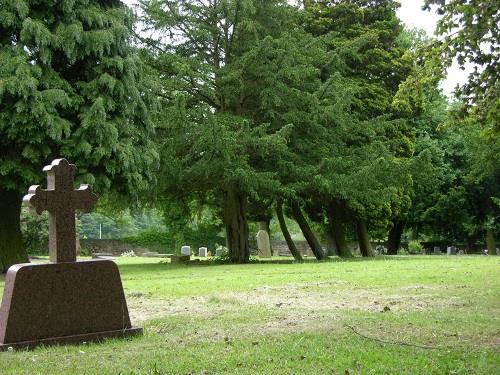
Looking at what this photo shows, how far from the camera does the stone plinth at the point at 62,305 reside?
6344 mm

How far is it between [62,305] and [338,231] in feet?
78.4

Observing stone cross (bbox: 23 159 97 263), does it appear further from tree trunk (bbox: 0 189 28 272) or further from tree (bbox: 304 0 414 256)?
tree (bbox: 304 0 414 256)

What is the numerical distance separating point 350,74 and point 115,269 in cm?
2548

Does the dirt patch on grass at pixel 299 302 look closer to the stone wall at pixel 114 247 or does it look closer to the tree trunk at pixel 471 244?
the tree trunk at pixel 471 244

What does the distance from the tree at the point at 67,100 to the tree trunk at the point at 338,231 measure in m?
12.2

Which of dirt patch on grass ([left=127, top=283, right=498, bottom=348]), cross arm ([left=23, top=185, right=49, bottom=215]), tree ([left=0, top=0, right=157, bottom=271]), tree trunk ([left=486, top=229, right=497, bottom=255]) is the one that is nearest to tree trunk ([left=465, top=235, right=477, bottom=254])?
tree trunk ([left=486, top=229, right=497, bottom=255])

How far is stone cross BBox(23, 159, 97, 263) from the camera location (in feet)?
22.0

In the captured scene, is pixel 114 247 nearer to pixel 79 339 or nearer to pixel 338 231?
pixel 338 231

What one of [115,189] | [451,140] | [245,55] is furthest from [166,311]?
[451,140]

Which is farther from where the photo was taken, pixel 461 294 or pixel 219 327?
pixel 461 294

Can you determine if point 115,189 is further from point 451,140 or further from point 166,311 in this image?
point 451,140

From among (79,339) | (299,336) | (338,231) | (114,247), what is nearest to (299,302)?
(299,336)

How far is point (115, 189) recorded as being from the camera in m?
19.3

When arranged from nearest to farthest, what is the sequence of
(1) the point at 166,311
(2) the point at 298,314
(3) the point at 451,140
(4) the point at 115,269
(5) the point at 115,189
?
(4) the point at 115,269 → (2) the point at 298,314 → (1) the point at 166,311 → (5) the point at 115,189 → (3) the point at 451,140
